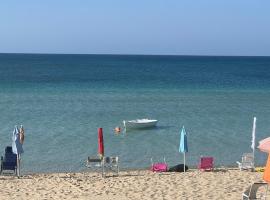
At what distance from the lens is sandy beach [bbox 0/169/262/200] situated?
1356cm

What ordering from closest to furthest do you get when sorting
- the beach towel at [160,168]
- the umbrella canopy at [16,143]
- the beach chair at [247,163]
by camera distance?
the umbrella canopy at [16,143] < the beach towel at [160,168] < the beach chair at [247,163]

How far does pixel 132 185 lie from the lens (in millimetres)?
14883

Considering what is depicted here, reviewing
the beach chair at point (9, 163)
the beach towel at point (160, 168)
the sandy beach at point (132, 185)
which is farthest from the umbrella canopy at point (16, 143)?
the beach towel at point (160, 168)

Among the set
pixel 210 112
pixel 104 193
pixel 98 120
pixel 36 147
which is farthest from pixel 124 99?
pixel 104 193

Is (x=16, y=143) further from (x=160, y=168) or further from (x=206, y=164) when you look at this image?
(x=206, y=164)

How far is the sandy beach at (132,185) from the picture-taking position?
13.6 meters

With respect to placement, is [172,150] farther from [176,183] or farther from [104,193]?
[104,193]

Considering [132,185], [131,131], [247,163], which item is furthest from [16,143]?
[131,131]

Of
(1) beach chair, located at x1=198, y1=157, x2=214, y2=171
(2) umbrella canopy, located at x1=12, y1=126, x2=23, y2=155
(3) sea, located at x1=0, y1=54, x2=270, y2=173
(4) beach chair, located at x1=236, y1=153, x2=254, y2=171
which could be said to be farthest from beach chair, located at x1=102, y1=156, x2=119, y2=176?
(4) beach chair, located at x1=236, y1=153, x2=254, y2=171

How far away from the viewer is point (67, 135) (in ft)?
88.5

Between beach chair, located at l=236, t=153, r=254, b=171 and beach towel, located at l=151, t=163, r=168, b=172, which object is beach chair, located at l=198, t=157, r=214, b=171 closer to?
beach chair, located at l=236, t=153, r=254, b=171

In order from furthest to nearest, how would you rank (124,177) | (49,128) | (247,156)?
(49,128) → (247,156) → (124,177)

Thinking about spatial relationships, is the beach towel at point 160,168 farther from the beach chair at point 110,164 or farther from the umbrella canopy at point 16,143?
the umbrella canopy at point 16,143

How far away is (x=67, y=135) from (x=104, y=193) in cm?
1337
